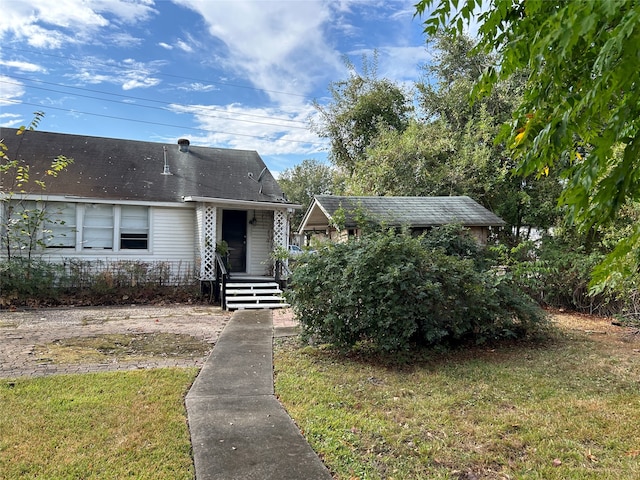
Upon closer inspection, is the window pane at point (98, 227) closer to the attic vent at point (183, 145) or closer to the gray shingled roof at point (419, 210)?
the attic vent at point (183, 145)

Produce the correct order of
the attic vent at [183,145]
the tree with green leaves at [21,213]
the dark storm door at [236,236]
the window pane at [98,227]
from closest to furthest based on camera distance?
1. the tree with green leaves at [21,213]
2. the window pane at [98,227]
3. the dark storm door at [236,236]
4. the attic vent at [183,145]

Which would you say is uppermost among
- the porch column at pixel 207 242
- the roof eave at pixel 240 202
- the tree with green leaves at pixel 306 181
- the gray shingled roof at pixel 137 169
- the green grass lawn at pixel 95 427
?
the tree with green leaves at pixel 306 181

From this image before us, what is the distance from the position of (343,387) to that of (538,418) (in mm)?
2024

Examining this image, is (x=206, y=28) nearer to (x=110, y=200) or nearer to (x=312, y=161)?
(x=110, y=200)

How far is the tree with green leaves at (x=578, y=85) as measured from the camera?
3.67 ft

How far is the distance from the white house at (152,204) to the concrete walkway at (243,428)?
7.22 meters

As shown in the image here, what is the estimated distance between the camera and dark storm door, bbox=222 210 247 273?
1417cm

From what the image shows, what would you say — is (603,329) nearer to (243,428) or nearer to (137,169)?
(243,428)

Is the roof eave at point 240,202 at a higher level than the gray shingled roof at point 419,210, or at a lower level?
higher

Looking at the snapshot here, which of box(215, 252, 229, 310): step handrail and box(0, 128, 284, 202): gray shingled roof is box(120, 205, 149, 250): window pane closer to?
box(0, 128, 284, 202): gray shingled roof

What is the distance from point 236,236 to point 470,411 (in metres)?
11.3

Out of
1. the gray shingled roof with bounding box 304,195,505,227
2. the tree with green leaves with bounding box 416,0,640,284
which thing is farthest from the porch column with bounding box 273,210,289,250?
the tree with green leaves with bounding box 416,0,640,284

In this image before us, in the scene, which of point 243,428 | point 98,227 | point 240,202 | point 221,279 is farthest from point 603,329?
point 98,227

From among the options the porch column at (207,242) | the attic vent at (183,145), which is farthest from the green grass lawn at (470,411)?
the attic vent at (183,145)
